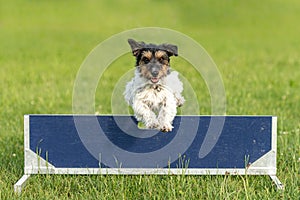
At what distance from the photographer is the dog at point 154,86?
14.3ft

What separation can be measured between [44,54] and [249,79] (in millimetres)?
7018

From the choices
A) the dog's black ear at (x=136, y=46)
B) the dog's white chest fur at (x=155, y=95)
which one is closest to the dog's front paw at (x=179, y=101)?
the dog's white chest fur at (x=155, y=95)

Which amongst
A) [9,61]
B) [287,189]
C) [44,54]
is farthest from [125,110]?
[44,54]

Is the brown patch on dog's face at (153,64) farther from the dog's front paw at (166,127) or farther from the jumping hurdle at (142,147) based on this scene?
the jumping hurdle at (142,147)

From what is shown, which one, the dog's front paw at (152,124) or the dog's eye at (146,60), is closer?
the dog's eye at (146,60)

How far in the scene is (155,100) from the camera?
4.50 metres

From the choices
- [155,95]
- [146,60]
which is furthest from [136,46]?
[155,95]

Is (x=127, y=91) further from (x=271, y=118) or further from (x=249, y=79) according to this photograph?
(x=249, y=79)

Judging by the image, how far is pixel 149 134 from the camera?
16.4 ft

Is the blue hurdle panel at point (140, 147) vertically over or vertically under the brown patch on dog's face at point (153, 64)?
under

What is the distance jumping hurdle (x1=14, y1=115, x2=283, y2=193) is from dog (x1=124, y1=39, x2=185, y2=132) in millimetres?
461

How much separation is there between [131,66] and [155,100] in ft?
26.4

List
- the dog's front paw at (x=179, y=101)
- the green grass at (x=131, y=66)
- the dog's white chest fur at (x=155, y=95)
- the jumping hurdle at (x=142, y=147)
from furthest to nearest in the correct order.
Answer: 1. the jumping hurdle at (x=142, y=147)
2. the green grass at (x=131, y=66)
3. the dog's front paw at (x=179, y=101)
4. the dog's white chest fur at (x=155, y=95)

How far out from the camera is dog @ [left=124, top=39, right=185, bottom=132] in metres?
4.37
